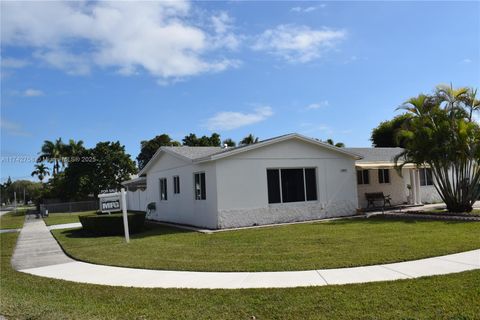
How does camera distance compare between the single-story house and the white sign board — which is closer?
the white sign board

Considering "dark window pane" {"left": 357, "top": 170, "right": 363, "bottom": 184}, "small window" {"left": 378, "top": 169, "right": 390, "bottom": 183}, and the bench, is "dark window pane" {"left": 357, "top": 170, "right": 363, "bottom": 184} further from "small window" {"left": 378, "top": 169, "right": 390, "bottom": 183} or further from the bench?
"small window" {"left": 378, "top": 169, "right": 390, "bottom": 183}

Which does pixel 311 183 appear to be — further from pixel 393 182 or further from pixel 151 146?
pixel 151 146

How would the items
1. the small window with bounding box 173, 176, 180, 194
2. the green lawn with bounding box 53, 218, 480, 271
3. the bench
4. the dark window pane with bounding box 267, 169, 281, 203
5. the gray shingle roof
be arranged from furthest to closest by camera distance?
the gray shingle roof, the bench, the small window with bounding box 173, 176, 180, 194, the dark window pane with bounding box 267, 169, 281, 203, the green lawn with bounding box 53, 218, 480, 271

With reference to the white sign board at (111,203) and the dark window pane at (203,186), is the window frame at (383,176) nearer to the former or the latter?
the dark window pane at (203,186)

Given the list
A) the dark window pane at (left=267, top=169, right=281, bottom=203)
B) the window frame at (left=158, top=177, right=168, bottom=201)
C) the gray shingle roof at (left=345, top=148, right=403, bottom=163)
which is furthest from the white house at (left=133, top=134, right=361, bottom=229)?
the gray shingle roof at (left=345, top=148, right=403, bottom=163)

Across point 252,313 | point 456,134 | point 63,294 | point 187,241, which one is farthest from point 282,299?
point 456,134

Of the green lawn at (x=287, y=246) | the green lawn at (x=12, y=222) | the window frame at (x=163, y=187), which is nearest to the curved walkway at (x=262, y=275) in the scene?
the green lawn at (x=287, y=246)

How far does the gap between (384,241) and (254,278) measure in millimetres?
4664

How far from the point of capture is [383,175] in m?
22.5

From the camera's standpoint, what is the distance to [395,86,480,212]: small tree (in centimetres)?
1617

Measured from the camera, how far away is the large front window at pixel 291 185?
16.3 metres

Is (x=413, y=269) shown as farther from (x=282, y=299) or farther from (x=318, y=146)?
(x=318, y=146)

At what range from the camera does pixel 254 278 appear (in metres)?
7.30

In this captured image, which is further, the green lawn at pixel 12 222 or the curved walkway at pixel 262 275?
the green lawn at pixel 12 222
